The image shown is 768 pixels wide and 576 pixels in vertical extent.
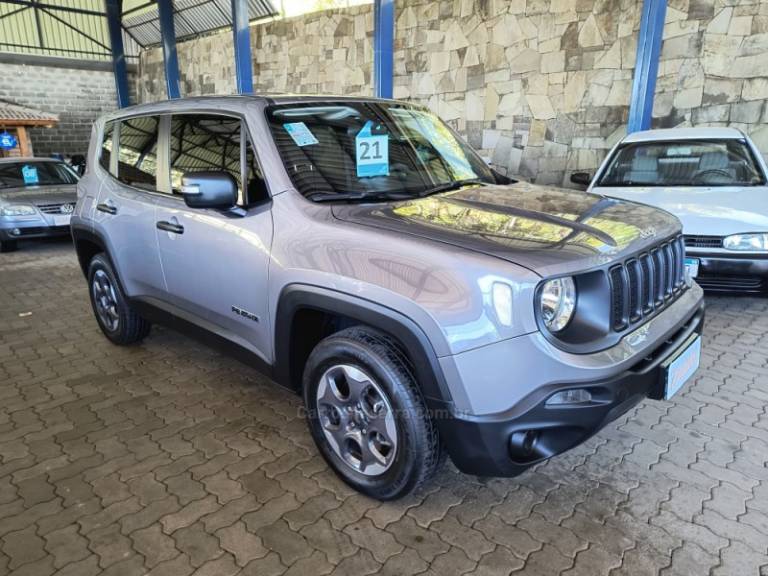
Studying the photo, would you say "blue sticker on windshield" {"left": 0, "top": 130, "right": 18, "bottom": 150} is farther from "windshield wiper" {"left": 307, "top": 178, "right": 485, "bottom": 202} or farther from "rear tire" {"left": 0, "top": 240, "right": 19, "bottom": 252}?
"windshield wiper" {"left": 307, "top": 178, "right": 485, "bottom": 202}

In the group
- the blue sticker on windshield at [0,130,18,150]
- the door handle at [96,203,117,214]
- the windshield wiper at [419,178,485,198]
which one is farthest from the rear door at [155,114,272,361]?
the blue sticker on windshield at [0,130,18,150]

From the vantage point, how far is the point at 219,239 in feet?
9.41

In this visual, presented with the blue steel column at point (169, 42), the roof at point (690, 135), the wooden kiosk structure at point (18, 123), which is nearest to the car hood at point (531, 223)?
the roof at point (690, 135)

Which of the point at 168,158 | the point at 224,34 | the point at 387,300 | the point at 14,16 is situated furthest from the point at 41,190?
the point at 14,16

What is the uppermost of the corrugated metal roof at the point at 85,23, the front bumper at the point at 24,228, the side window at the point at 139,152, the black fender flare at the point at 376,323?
the corrugated metal roof at the point at 85,23

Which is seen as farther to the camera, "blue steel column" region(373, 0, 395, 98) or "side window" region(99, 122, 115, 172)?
"blue steel column" region(373, 0, 395, 98)

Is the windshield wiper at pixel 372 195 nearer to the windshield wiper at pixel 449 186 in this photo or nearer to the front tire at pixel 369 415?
the windshield wiper at pixel 449 186

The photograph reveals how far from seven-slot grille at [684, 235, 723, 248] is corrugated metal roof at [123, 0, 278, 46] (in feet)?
48.7

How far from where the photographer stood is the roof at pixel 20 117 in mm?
12078

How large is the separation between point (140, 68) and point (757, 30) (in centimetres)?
1963

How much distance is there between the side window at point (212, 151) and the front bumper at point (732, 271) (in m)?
3.72

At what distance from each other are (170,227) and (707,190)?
15.4ft

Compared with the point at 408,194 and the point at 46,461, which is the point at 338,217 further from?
the point at 46,461

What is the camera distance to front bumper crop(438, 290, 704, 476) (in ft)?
6.40
